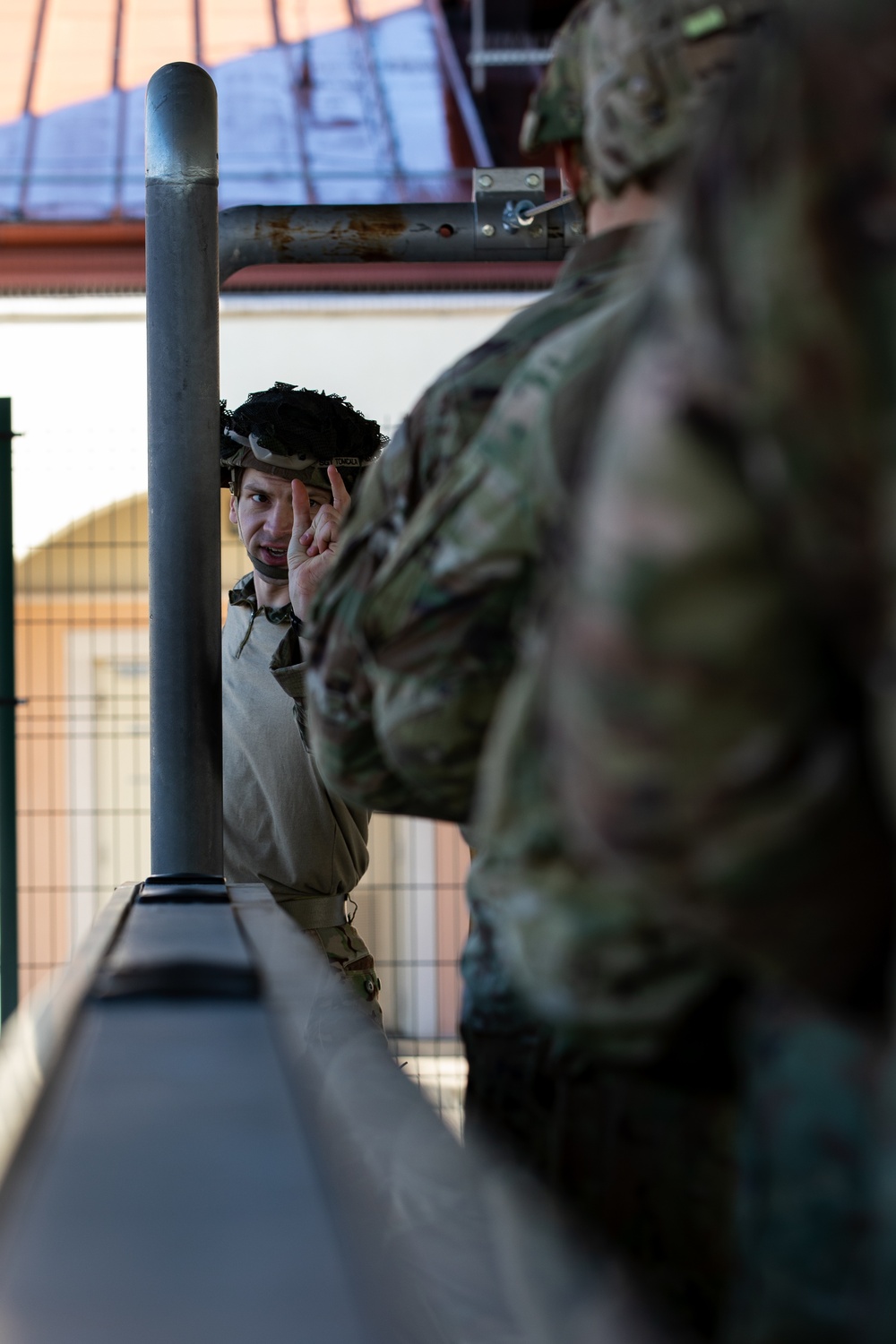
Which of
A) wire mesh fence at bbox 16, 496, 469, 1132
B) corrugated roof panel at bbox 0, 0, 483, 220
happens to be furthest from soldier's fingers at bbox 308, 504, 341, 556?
corrugated roof panel at bbox 0, 0, 483, 220

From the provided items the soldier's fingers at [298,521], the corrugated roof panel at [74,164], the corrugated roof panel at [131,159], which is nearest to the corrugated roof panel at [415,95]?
the corrugated roof panel at [131,159]

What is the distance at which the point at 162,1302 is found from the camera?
1.81 feet

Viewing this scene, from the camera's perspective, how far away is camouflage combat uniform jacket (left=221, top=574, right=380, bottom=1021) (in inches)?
89.4

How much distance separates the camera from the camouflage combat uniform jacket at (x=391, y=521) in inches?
39.4

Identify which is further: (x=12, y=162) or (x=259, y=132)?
(x=259, y=132)

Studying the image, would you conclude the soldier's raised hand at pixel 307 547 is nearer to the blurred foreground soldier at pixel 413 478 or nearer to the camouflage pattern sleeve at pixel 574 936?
the blurred foreground soldier at pixel 413 478

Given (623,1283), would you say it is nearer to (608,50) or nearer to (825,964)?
(825,964)

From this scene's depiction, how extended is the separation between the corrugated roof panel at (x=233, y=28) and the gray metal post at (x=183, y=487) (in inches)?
209

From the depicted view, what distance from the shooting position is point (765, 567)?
0.50 metres

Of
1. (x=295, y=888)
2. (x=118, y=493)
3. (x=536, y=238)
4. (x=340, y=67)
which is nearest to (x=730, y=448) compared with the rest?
(x=536, y=238)

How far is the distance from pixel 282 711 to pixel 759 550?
6.26ft

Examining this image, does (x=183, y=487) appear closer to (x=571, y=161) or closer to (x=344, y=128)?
(x=571, y=161)

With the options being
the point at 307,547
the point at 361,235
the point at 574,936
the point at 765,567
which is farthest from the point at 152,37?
the point at 765,567

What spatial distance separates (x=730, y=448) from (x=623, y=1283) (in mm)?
336
